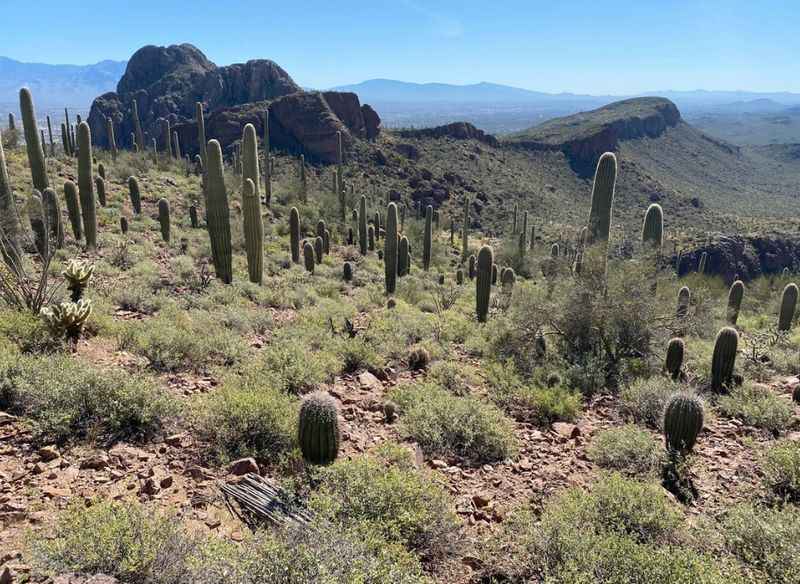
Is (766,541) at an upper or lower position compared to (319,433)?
lower

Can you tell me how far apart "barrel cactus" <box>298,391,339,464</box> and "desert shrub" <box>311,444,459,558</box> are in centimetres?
35

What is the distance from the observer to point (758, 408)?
7.23m

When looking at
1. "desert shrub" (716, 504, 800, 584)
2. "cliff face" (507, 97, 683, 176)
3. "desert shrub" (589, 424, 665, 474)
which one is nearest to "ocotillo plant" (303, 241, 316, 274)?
"desert shrub" (589, 424, 665, 474)

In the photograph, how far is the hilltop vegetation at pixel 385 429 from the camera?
11.8 feet

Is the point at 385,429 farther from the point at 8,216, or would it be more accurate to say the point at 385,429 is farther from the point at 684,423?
the point at 8,216

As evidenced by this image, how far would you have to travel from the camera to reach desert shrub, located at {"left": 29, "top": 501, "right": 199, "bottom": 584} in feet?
10.2

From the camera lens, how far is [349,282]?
59.4 ft

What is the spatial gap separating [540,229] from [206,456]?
43351mm

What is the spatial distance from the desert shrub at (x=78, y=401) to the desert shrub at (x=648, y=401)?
6.00m

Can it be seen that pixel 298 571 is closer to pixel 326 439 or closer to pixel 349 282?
pixel 326 439

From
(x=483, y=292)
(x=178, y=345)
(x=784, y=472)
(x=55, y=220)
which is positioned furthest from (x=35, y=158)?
(x=784, y=472)

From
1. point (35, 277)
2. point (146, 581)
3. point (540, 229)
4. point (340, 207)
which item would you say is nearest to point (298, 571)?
point (146, 581)

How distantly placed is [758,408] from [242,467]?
692cm

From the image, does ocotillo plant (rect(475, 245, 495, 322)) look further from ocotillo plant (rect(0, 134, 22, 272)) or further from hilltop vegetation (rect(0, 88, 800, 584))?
ocotillo plant (rect(0, 134, 22, 272))
